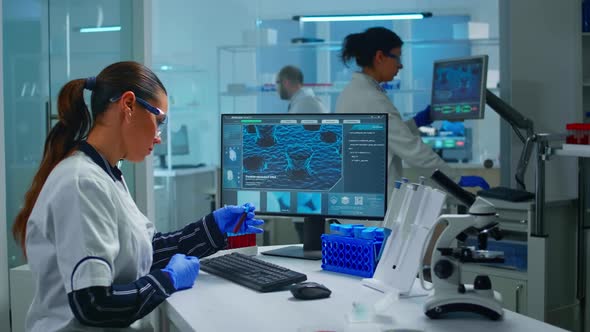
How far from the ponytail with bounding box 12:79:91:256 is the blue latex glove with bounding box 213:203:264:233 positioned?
0.53 m

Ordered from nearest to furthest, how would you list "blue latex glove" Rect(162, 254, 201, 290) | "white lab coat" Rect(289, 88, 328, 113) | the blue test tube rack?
"blue latex glove" Rect(162, 254, 201, 290)
the blue test tube rack
"white lab coat" Rect(289, 88, 328, 113)

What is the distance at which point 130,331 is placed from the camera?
1.67m

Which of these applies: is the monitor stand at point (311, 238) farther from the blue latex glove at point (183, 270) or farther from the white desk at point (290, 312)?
the blue latex glove at point (183, 270)

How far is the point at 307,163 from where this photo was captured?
226 centimetres

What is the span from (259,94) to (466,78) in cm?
304

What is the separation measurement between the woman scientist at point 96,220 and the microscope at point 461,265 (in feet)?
1.96

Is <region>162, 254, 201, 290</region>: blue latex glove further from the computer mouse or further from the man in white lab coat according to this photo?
the man in white lab coat

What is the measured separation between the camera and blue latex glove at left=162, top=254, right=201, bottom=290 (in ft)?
5.79

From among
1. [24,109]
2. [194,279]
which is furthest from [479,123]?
[194,279]

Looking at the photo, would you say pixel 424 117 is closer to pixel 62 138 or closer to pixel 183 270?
pixel 183 270

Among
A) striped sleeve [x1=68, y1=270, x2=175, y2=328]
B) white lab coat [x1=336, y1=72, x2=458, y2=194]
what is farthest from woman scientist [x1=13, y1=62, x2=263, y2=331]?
white lab coat [x1=336, y1=72, x2=458, y2=194]

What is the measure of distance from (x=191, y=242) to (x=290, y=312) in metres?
0.58

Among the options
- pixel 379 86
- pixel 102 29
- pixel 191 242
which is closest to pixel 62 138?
pixel 191 242

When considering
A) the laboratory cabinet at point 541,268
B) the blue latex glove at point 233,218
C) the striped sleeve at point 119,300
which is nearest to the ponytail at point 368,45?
the laboratory cabinet at point 541,268
